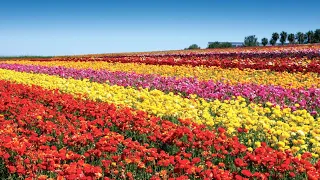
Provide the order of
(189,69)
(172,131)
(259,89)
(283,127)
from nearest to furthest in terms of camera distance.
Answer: (172,131) < (283,127) < (259,89) < (189,69)

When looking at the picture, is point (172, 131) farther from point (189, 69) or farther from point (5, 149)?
point (189, 69)

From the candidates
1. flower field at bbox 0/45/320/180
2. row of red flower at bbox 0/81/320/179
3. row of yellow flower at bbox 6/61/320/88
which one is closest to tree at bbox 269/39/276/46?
row of yellow flower at bbox 6/61/320/88

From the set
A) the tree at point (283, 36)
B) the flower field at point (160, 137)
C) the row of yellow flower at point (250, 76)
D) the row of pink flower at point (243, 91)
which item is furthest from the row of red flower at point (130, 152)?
the tree at point (283, 36)

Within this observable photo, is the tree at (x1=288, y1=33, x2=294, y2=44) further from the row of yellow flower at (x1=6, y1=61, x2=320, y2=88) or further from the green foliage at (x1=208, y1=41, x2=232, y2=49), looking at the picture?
Result: the row of yellow flower at (x1=6, y1=61, x2=320, y2=88)

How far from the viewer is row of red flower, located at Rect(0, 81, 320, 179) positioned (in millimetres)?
4801

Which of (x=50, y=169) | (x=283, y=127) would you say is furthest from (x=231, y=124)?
(x=50, y=169)

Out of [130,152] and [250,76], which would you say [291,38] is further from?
[130,152]

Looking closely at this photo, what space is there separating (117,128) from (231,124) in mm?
2183

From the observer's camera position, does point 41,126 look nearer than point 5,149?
No

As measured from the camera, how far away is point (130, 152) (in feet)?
18.0

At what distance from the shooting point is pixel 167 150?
6.51 meters

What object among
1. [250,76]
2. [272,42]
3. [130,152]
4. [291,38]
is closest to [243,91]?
[250,76]

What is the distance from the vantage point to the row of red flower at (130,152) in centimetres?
480

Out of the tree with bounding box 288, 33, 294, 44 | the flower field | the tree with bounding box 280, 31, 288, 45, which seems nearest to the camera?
the flower field
